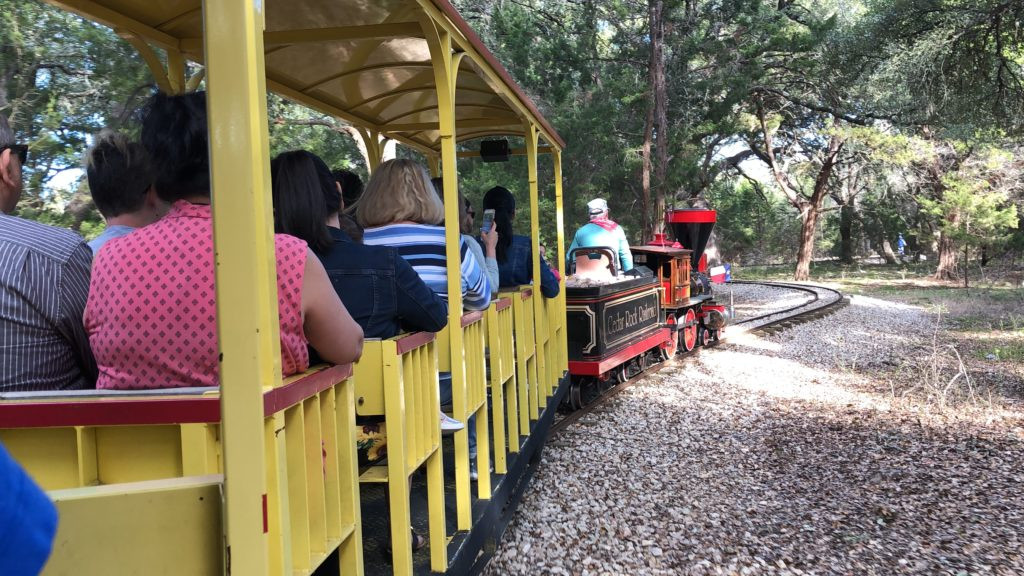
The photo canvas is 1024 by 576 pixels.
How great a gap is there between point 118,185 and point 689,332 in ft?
33.8

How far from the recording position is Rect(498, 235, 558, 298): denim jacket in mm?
5297

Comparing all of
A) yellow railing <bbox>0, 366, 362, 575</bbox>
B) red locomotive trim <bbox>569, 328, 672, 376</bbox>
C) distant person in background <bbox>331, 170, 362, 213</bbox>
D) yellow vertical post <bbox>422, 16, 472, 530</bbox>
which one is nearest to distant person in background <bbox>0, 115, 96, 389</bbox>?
yellow railing <bbox>0, 366, 362, 575</bbox>

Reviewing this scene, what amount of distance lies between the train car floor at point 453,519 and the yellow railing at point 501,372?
11 cm

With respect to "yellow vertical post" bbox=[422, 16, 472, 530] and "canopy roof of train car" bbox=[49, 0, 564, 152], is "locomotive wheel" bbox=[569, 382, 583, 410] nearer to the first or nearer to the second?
"canopy roof of train car" bbox=[49, 0, 564, 152]

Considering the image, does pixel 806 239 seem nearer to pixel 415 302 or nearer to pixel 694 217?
pixel 694 217

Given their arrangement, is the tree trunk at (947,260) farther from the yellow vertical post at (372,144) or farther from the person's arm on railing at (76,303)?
the person's arm on railing at (76,303)

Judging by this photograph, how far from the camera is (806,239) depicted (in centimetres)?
2756

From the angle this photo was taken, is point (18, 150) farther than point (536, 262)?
No

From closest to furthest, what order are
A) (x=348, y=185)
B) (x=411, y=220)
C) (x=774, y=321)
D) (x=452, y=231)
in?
(x=452, y=231), (x=411, y=220), (x=348, y=185), (x=774, y=321)

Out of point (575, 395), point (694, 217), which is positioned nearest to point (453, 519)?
point (575, 395)

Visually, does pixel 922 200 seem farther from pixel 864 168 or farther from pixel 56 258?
pixel 56 258

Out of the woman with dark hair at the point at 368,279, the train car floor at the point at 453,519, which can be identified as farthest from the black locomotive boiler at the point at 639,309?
the woman with dark hair at the point at 368,279

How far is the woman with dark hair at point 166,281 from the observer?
1734mm

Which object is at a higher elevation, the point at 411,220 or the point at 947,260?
the point at 411,220
